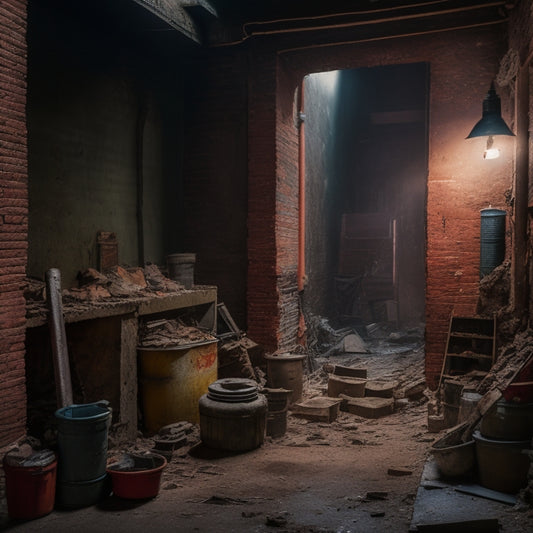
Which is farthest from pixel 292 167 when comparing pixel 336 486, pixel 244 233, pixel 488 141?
pixel 336 486

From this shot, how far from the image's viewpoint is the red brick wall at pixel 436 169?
26.6 ft

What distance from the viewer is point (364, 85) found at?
17500 millimetres

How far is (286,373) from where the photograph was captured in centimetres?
820

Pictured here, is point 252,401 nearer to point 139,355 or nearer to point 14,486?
point 139,355

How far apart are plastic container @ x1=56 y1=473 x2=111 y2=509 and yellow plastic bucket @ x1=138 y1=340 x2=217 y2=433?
192 cm

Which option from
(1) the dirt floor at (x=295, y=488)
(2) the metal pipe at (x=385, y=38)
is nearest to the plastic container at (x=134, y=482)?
(1) the dirt floor at (x=295, y=488)

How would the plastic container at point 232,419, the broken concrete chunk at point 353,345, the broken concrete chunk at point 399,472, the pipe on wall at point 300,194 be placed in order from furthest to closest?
the broken concrete chunk at point 353,345 < the pipe on wall at point 300,194 < the plastic container at point 232,419 < the broken concrete chunk at point 399,472

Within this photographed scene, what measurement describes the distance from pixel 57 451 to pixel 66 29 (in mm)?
5033

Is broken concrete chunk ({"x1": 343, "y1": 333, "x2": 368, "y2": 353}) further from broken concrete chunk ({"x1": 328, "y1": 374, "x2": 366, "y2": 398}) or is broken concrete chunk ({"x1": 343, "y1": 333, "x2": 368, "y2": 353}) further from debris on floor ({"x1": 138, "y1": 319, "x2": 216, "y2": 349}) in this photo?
debris on floor ({"x1": 138, "y1": 319, "x2": 216, "y2": 349})

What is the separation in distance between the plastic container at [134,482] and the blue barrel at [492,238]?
5523 millimetres

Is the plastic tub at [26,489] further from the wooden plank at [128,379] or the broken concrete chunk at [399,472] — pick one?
the broken concrete chunk at [399,472]

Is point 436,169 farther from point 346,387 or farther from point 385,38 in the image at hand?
point 346,387

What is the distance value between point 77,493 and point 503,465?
3593mm

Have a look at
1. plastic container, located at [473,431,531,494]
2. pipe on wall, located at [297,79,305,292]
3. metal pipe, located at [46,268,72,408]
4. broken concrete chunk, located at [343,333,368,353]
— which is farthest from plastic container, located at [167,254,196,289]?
broken concrete chunk, located at [343,333,368,353]
